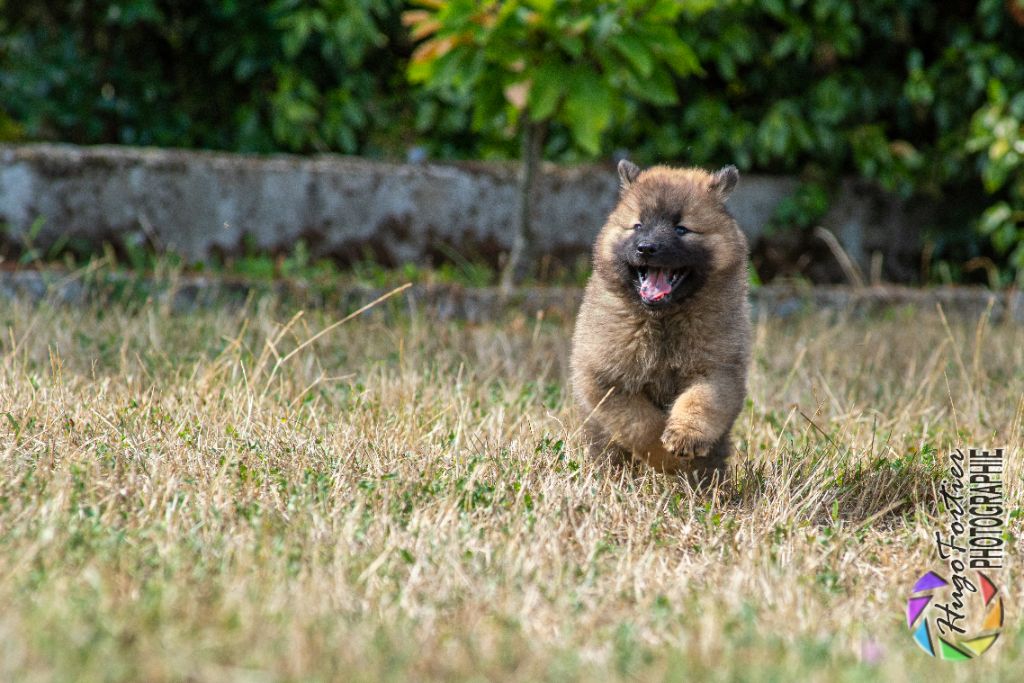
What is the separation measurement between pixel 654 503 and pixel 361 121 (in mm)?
5013

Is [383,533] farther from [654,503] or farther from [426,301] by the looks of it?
[426,301]

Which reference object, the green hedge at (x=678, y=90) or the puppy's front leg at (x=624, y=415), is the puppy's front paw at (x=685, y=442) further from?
the green hedge at (x=678, y=90)

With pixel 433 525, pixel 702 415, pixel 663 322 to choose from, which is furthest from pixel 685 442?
pixel 433 525

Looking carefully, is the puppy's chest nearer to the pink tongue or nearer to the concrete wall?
the pink tongue

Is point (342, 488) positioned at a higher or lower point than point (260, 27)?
A: lower

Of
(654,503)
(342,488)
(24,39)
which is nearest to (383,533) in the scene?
(342,488)

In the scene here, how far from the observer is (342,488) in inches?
145

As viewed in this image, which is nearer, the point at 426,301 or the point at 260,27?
the point at 426,301

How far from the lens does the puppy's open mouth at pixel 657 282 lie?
394cm

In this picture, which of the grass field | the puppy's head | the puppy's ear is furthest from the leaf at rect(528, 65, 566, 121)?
the puppy's head

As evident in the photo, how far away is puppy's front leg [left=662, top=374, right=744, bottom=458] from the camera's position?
3.72 meters

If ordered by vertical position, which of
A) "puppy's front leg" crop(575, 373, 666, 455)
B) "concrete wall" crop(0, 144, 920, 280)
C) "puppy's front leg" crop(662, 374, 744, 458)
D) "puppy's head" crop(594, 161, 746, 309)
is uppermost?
"puppy's head" crop(594, 161, 746, 309)

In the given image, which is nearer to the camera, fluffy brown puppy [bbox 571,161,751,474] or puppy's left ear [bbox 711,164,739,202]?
fluffy brown puppy [bbox 571,161,751,474]

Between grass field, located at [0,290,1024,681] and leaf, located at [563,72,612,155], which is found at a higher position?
leaf, located at [563,72,612,155]
